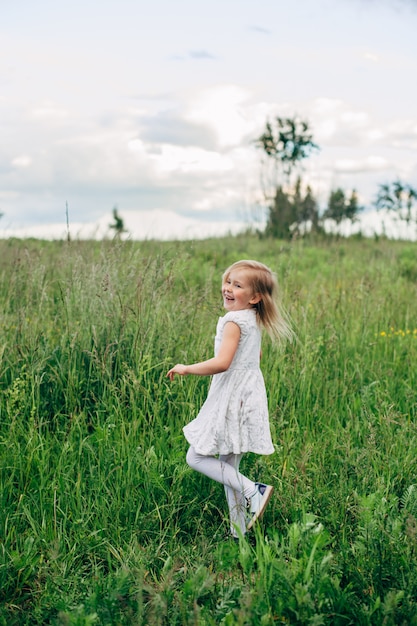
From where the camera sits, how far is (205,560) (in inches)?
110

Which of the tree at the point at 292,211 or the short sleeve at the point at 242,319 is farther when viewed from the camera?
the tree at the point at 292,211

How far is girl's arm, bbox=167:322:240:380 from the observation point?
299 centimetres

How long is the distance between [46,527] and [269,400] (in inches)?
63.3

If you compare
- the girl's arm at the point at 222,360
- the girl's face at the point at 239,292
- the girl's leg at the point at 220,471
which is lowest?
the girl's leg at the point at 220,471

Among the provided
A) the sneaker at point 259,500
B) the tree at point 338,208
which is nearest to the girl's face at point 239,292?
the sneaker at point 259,500

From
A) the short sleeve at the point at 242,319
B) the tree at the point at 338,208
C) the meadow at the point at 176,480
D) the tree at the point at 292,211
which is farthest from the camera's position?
the tree at the point at 338,208

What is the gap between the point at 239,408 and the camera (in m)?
3.10

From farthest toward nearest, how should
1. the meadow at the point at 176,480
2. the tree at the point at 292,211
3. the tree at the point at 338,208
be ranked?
the tree at the point at 338,208
the tree at the point at 292,211
the meadow at the point at 176,480

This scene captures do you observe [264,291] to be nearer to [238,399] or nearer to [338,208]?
[238,399]

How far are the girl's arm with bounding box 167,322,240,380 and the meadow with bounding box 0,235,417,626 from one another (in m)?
0.57

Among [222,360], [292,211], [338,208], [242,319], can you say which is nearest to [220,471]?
[222,360]

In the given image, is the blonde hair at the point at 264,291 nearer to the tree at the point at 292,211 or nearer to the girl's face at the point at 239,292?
the girl's face at the point at 239,292

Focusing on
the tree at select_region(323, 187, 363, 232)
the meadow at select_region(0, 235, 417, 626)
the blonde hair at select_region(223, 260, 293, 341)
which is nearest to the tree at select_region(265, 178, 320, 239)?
the tree at select_region(323, 187, 363, 232)

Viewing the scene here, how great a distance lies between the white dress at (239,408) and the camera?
3.09 m
